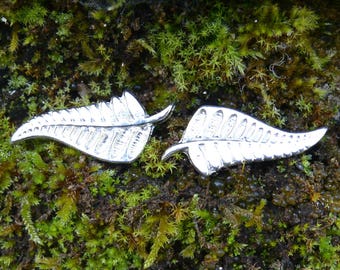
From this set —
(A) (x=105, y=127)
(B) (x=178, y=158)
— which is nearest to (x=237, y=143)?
(B) (x=178, y=158)

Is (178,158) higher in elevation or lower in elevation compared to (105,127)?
lower

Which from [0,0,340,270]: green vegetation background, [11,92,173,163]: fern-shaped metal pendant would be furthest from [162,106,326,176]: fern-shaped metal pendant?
[11,92,173,163]: fern-shaped metal pendant

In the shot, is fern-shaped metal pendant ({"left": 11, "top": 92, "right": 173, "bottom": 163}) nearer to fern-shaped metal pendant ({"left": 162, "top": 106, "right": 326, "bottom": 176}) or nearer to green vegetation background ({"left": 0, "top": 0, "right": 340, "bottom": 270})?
green vegetation background ({"left": 0, "top": 0, "right": 340, "bottom": 270})

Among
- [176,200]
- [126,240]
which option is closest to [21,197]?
[126,240]

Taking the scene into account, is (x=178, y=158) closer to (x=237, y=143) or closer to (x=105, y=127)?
(x=237, y=143)

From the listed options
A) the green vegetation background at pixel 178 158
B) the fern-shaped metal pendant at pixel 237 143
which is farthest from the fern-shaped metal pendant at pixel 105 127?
the fern-shaped metal pendant at pixel 237 143

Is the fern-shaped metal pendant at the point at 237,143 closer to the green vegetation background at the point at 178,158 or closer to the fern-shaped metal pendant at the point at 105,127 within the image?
the green vegetation background at the point at 178,158
